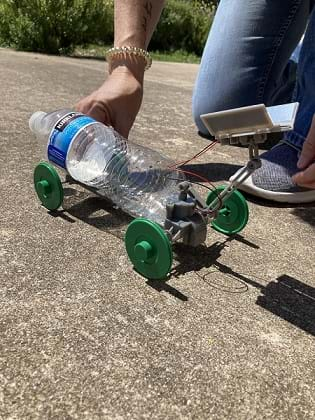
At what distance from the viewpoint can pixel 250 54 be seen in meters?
1.93

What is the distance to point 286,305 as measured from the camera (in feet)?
3.23

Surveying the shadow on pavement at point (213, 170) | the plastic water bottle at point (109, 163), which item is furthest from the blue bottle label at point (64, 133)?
the shadow on pavement at point (213, 170)

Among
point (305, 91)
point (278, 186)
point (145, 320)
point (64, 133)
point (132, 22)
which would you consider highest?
point (132, 22)

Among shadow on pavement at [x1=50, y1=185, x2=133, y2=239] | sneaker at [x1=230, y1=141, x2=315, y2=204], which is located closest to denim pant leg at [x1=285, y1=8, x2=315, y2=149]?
sneaker at [x1=230, y1=141, x2=315, y2=204]

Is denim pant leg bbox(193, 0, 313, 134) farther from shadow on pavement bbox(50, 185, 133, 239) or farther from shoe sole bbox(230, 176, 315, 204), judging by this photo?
shadow on pavement bbox(50, 185, 133, 239)

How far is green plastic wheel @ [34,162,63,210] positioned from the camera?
1231 mm

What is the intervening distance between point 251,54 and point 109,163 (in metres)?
0.86

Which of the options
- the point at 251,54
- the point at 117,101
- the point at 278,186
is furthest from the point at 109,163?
the point at 251,54

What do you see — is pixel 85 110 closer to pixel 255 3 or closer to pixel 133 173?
pixel 133 173

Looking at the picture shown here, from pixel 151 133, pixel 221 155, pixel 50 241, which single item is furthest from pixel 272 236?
pixel 151 133

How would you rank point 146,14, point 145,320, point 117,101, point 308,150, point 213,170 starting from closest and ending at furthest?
point 145,320, point 308,150, point 117,101, point 146,14, point 213,170

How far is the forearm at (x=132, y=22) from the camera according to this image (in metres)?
1.42

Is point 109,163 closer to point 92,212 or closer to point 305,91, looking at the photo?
point 92,212

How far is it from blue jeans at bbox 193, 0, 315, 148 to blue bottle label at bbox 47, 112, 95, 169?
807 mm
